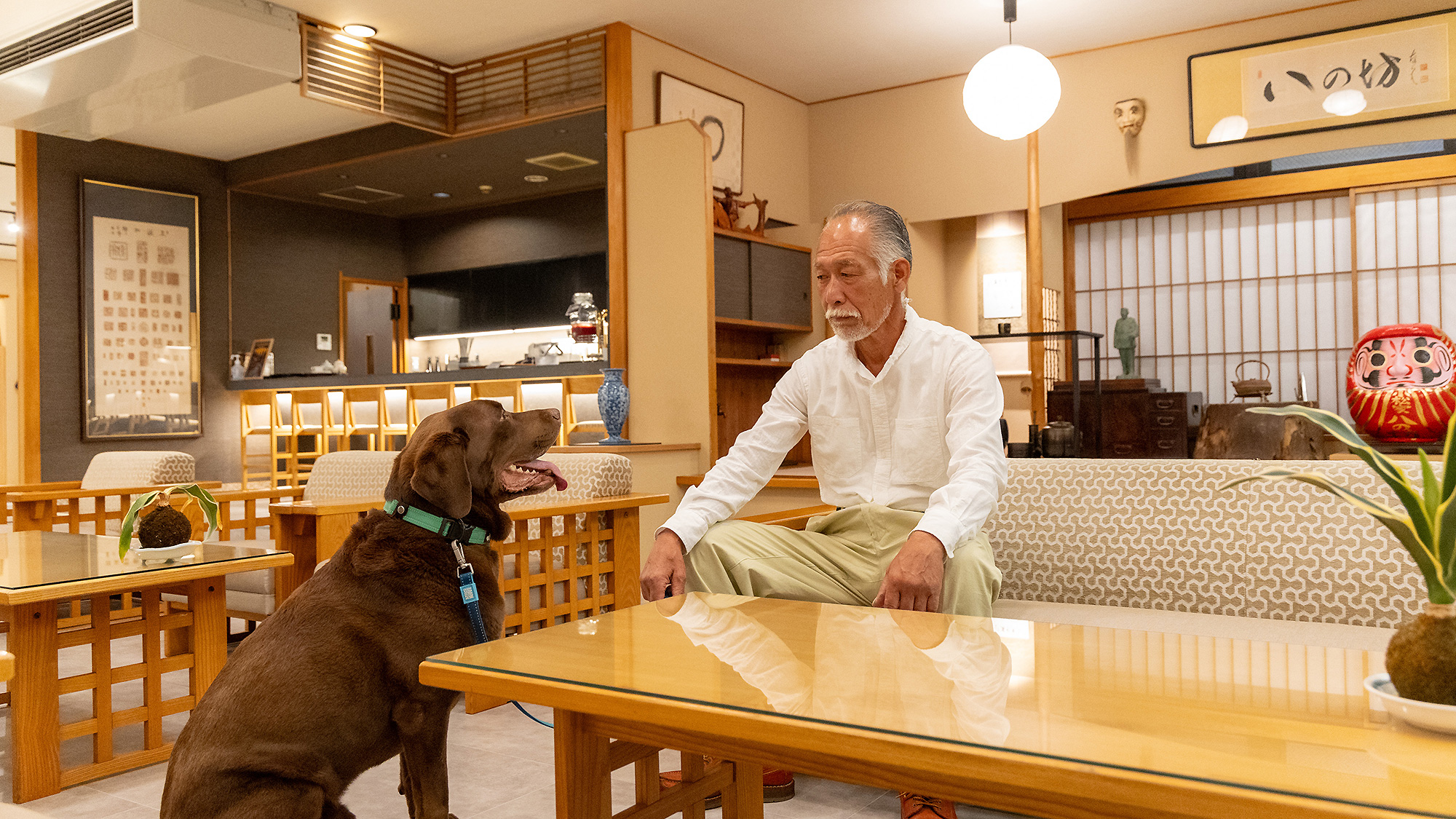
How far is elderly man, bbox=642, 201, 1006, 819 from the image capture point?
201 cm

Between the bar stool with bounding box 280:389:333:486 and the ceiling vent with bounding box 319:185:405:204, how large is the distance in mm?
1812

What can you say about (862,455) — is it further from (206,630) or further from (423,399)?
(423,399)

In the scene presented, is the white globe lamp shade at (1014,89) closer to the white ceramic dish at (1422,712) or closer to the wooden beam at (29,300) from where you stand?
the white ceramic dish at (1422,712)

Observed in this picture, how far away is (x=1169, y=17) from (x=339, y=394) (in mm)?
6037

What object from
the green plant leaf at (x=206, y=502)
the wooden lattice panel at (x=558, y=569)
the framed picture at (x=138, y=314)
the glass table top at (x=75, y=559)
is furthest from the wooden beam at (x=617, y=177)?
the framed picture at (x=138, y=314)

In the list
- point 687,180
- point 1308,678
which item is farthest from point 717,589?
point 687,180

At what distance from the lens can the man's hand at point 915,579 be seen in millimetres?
1770

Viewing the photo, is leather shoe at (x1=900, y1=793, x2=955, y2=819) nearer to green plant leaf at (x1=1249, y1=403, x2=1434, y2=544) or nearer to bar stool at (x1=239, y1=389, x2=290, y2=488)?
green plant leaf at (x1=1249, y1=403, x2=1434, y2=544)

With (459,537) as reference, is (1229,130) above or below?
above

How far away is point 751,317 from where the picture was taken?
6.13m

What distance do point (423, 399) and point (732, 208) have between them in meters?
2.57

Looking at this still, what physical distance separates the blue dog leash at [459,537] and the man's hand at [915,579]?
74cm

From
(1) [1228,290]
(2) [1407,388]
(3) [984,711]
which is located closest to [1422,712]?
(3) [984,711]

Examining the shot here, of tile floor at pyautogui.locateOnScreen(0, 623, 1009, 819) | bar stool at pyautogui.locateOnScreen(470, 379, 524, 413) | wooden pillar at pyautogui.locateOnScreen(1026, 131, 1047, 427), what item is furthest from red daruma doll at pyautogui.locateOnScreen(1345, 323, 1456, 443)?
bar stool at pyautogui.locateOnScreen(470, 379, 524, 413)
